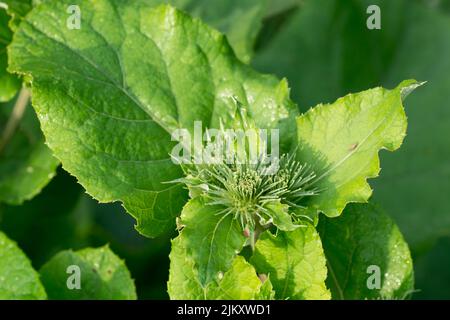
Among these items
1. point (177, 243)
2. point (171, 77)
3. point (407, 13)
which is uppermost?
point (407, 13)

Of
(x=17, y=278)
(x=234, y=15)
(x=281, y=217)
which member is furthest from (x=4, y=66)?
(x=281, y=217)

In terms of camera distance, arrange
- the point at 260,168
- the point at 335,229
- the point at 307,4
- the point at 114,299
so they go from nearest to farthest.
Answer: the point at 260,168, the point at 335,229, the point at 114,299, the point at 307,4

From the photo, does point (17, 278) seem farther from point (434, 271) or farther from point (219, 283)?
point (434, 271)

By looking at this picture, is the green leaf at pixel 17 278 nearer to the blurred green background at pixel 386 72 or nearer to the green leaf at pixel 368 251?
the green leaf at pixel 368 251

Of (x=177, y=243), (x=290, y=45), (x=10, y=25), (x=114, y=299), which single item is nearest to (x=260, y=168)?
(x=177, y=243)

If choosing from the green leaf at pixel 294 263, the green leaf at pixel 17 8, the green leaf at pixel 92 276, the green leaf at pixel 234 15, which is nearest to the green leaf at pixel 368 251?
the green leaf at pixel 294 263

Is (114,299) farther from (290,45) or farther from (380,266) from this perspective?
(290,45)
